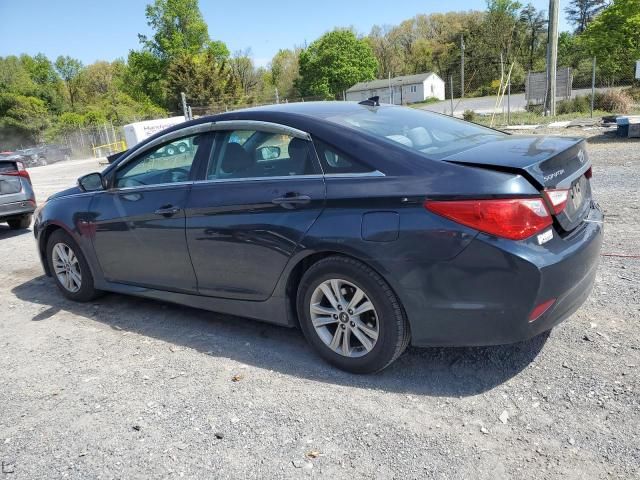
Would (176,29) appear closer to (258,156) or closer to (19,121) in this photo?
(19,121)

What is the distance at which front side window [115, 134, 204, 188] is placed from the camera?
13.1ft

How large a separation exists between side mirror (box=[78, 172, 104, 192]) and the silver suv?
506 centimetres

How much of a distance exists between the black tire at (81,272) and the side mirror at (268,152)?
7.32 ft

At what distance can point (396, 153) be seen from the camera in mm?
3043

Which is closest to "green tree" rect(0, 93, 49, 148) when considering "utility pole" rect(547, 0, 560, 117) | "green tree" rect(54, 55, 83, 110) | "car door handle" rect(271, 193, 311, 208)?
"green tree" rect(54, 55, 83, 110)

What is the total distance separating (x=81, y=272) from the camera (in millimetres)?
4914

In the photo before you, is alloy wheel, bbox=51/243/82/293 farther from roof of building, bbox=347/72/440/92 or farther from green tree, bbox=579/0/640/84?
roof of building, bbox=347/72/440/92

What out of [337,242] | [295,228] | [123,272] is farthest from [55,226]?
[337,242]

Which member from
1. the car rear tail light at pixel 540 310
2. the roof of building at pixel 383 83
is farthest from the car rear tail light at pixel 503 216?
the roof of building at pixel 383 83

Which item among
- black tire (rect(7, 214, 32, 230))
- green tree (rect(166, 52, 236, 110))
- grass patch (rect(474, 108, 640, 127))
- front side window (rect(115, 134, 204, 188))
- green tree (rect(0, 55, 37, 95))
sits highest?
green tree (rect(0, 55, 37, 95))

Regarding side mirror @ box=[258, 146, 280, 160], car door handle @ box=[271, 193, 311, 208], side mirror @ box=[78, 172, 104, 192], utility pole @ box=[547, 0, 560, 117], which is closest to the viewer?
car door handle @ box=[271, 193, 311, 208]

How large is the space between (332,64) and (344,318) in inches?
2994

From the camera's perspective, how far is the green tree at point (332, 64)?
7475 cm

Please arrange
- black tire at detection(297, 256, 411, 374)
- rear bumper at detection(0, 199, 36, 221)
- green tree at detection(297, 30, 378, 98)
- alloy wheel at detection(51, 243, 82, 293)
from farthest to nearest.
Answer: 1. green tree at detection(297, 30, 378, 98)
2. rear bumper at detection(0, 199, 36, 221)
3. alloy wheel at detection(51, 243, 82, 293)
4. black tire at detection(297, 256, 411, 374)
